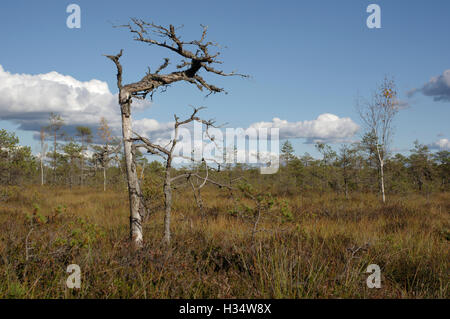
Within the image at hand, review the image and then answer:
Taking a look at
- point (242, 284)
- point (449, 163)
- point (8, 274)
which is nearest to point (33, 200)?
point (8, 274)

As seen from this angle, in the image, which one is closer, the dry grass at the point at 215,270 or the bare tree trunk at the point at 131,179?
the dry grass at the point at 215,270

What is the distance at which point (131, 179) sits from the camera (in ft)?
16.3

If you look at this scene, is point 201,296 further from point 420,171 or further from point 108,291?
point 420,171

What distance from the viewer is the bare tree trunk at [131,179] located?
16.2 ft

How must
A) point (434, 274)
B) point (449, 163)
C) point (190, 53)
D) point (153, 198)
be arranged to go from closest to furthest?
point (434, 274), point (190, 53), point (153, 198), point (449, 163)

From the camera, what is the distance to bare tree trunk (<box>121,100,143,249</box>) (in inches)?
194

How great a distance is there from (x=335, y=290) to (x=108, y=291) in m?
2.64

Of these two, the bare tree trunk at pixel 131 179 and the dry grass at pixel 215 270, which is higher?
the bare tree trunk at pixel 131 179

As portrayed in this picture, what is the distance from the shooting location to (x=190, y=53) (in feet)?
17.4

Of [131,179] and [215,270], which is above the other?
[131,179]

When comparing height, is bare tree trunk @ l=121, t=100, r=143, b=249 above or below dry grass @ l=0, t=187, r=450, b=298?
above

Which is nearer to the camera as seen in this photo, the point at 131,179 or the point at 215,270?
the point at 215,270
